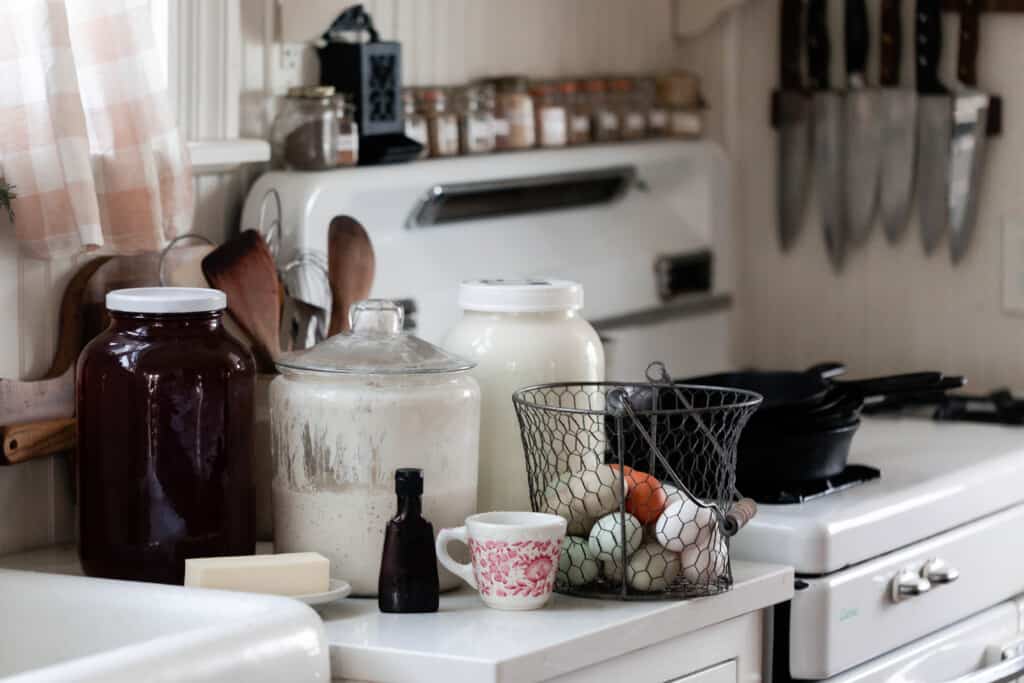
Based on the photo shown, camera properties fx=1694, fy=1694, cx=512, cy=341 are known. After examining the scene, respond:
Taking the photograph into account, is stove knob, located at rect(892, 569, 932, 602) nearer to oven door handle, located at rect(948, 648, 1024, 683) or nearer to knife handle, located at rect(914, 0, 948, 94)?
oven door handle, located at rect(948, 648, 1024, 683)

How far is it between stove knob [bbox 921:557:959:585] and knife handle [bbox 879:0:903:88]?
1.05 meters

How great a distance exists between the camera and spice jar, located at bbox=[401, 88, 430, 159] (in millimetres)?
2322

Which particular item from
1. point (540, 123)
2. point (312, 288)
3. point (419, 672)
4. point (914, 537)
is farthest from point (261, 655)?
point (540, 123)

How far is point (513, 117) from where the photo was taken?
2.49m

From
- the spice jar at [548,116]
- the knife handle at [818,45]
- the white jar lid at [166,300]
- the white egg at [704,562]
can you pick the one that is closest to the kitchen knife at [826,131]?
the knife handle at [818,45]

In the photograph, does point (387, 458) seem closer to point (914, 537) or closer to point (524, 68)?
point (914, 537)

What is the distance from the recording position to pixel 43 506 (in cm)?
186

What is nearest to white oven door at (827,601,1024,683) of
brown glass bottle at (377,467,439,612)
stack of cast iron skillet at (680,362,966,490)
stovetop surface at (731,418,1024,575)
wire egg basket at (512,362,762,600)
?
stovetop surface at (731,418,1024,575)

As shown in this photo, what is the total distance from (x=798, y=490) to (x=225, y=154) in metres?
0.79

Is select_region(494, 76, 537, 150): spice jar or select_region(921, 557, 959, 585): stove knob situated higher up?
select_region(494, 76, 537, 150): spice jar

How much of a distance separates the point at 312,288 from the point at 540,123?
61cm

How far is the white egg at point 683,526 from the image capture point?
5.26ft

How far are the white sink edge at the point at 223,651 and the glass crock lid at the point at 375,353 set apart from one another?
0.88 ft

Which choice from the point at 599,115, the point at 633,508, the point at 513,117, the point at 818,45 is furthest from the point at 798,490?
the point at 818,45
